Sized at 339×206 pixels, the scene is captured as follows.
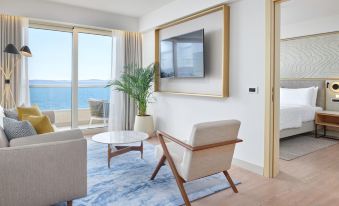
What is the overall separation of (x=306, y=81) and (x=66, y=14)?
18.4 ft

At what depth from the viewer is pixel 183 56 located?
14.1ft

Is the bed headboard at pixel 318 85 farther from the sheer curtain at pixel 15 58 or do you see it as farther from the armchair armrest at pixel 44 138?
the sheer curtain at pixel 15 58

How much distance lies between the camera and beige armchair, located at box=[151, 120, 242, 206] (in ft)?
7.11

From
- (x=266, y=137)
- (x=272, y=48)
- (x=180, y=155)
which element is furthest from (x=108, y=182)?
(x=272, y=48)

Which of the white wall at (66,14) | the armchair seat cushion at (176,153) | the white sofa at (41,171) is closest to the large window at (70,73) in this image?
the white wall at (66,14)

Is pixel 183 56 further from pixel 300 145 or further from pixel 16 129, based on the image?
pixel 16 129

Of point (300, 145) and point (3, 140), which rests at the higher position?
point (3, 140)

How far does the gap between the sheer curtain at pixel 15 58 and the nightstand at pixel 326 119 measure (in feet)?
19.5

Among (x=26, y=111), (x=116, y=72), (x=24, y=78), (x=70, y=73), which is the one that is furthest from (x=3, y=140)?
(x=116, y=72)

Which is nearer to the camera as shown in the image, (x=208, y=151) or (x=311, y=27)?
(x=208, y=151)

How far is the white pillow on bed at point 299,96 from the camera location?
213 inches

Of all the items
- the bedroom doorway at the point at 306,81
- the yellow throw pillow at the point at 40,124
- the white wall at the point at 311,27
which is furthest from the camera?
the white wall at the point at 311,27

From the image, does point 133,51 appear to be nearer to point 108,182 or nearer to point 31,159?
point 108,182

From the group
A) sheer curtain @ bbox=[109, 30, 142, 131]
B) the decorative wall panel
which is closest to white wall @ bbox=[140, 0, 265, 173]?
sheer curtain @ bbox=[109, 30, 142, 131]
